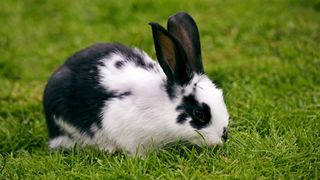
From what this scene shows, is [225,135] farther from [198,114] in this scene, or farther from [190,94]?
[190,94]

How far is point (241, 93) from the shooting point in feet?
17.3

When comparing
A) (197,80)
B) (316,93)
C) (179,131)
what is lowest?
(316,93)

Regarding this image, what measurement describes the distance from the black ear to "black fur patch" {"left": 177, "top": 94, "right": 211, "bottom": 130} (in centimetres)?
26

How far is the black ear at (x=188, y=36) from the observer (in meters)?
4.11

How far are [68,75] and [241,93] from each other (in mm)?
1632

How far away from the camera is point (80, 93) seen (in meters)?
4.34

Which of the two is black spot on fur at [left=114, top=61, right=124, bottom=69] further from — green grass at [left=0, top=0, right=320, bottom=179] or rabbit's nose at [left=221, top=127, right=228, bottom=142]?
rabbit's nose at [left=221, top=127, right=228, bottom=142]

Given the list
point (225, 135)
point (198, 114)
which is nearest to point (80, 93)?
point (198, 114)

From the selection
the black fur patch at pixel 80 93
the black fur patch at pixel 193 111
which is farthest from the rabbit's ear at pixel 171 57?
the black fur patch at pixel 80 93

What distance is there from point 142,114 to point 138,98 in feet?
0.41

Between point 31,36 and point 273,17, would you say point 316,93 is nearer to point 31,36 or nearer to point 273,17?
point 273,17

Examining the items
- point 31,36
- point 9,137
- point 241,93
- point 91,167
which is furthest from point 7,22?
point 91,167

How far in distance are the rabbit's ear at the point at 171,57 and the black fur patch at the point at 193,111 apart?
5.8 inches

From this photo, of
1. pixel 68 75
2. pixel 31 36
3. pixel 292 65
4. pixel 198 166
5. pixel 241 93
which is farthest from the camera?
pixel 31 36
